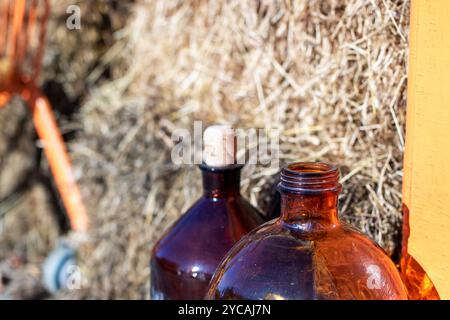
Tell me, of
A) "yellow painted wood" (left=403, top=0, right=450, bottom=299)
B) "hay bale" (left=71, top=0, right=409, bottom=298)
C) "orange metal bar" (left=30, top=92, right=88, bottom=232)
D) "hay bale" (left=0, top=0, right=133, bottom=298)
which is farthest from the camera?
"hay bale" (left=0, top=0, right=133, bottom=298)

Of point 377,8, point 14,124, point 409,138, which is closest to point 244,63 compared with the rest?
point 377,8

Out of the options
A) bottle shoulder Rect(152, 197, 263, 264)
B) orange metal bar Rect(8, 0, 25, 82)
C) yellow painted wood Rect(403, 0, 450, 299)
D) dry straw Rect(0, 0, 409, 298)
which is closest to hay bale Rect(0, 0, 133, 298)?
dry straw Rect(0, 0, 409, 298)

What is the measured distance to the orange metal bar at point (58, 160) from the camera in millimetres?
1739

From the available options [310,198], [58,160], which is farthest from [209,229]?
[58,160]

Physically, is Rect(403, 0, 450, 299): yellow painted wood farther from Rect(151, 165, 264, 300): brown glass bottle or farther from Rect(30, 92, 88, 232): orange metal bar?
Rect(30, 92, 88, 232): orange metal bar

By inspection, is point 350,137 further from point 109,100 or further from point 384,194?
point 109,100

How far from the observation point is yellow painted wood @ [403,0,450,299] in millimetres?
807

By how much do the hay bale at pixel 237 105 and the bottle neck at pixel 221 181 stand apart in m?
0.23

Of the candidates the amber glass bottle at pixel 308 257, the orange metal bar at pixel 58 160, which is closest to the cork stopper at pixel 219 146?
the amber glass bottle at pixel 308 257

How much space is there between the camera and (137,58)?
1767 millimetres

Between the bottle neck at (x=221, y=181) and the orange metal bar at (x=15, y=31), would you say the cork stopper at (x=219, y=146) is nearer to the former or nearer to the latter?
the bottle neck at (x=221, y=181)

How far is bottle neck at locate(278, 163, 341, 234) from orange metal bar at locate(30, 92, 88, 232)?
1.04m

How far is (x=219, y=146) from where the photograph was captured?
3.11 ft
